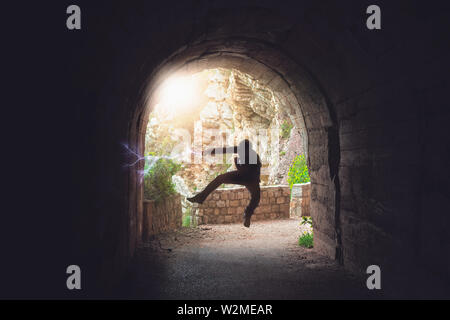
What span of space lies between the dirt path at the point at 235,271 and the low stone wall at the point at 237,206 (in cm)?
242

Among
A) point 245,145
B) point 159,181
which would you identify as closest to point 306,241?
point 245,145

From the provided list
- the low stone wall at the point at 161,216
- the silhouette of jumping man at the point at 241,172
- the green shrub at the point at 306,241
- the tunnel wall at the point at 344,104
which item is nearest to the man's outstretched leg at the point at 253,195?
the silhouette of jumping man at the point at 241,172

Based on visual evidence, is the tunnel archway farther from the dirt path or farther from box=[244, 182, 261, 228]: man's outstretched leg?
box=[244, 182, 261, 228]: man's outstretched leg

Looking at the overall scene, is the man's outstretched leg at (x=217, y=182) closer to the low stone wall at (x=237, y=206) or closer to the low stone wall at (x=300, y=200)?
the low stone wall at (x=237, y=206)

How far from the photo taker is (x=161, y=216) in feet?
25.1

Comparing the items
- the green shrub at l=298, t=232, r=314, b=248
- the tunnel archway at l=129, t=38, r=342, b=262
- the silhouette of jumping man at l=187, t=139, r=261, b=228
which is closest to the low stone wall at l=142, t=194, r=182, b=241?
the tunnel archway at l=129, t=38, r=342, b=262

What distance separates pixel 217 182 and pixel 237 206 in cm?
449

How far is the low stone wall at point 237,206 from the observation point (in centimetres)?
999

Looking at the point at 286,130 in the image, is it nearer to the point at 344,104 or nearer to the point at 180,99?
the point at 344,104
